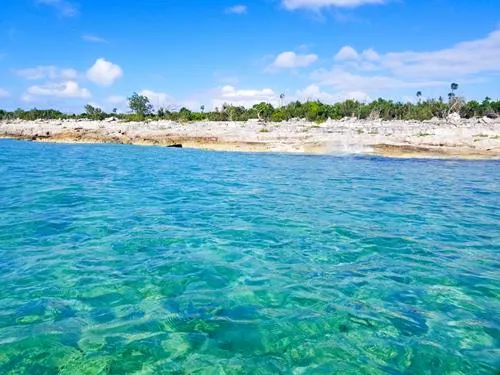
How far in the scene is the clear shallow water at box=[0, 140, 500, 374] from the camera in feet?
15.6

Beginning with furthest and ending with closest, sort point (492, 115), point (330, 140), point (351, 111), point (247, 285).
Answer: point (351, 111)
point (492, 115)
point (330, 140)
point (247, 285)

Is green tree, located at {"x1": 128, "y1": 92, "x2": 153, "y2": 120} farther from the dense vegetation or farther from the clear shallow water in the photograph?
the clear shallow water

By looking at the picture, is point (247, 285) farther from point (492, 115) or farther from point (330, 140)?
point (492, 115)

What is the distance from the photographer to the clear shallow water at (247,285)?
15.6 feet

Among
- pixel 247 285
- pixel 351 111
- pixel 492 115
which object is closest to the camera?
pixel 247 285

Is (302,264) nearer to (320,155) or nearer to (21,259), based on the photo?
A: (21,259)

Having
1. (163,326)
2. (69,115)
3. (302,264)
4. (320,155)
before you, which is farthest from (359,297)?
(69,115)

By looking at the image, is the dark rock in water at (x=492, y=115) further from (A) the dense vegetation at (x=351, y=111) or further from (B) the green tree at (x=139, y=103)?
(B) the green tree at (x=139, y=103)

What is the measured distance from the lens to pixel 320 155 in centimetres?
3338

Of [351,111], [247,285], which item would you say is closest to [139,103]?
[351,111]

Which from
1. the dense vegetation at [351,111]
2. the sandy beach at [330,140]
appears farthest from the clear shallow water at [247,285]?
the dense vegetation at [351,111]

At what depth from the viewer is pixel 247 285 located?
22.2 ft

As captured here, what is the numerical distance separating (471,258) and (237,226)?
17.4 ft

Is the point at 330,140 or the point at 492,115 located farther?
the point at 492,115
